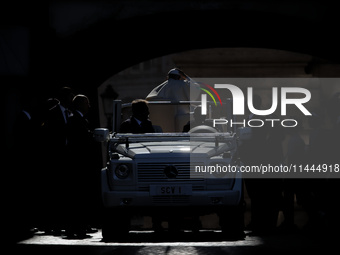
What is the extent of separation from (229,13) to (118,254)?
9675 millimetres

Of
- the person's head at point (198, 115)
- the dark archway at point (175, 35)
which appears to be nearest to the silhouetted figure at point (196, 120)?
the person's head at point (198, 115)

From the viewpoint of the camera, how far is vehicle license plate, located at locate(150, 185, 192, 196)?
33.8ft

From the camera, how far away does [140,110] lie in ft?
→ 37.9

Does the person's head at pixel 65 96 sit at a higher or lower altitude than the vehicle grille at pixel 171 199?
higher

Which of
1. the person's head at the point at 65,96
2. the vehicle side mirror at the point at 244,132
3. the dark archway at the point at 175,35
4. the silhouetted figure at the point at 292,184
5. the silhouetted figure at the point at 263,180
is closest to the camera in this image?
the vehicle side mirror at the point at 244,132

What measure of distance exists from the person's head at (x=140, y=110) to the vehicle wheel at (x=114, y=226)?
1.52 metres

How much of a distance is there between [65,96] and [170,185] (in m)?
2.03

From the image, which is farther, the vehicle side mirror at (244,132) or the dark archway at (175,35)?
the dark archway at (175,35)

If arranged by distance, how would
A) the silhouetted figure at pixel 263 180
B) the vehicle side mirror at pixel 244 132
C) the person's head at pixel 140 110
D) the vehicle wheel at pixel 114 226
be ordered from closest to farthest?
1. the vehicle wheel at pixel 114 226
2. the vehicle side mirror at pixel 244 132
3. the person's head at pixel 140 110
4. the silhouetted figure at pixel 263 180

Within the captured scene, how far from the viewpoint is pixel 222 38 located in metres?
19.9

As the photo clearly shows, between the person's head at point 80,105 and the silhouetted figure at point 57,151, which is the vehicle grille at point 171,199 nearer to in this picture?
Answer: the silhouetted figure at point 57,151

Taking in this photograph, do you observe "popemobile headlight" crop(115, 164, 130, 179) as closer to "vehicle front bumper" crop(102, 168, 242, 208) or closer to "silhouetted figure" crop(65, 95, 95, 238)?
"vehicle front bumper" crop(102, 168, 242, 208)

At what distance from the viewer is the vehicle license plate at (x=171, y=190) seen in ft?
33.8

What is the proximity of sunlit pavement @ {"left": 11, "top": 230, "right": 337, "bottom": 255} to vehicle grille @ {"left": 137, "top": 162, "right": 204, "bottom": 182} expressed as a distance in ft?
2.48
